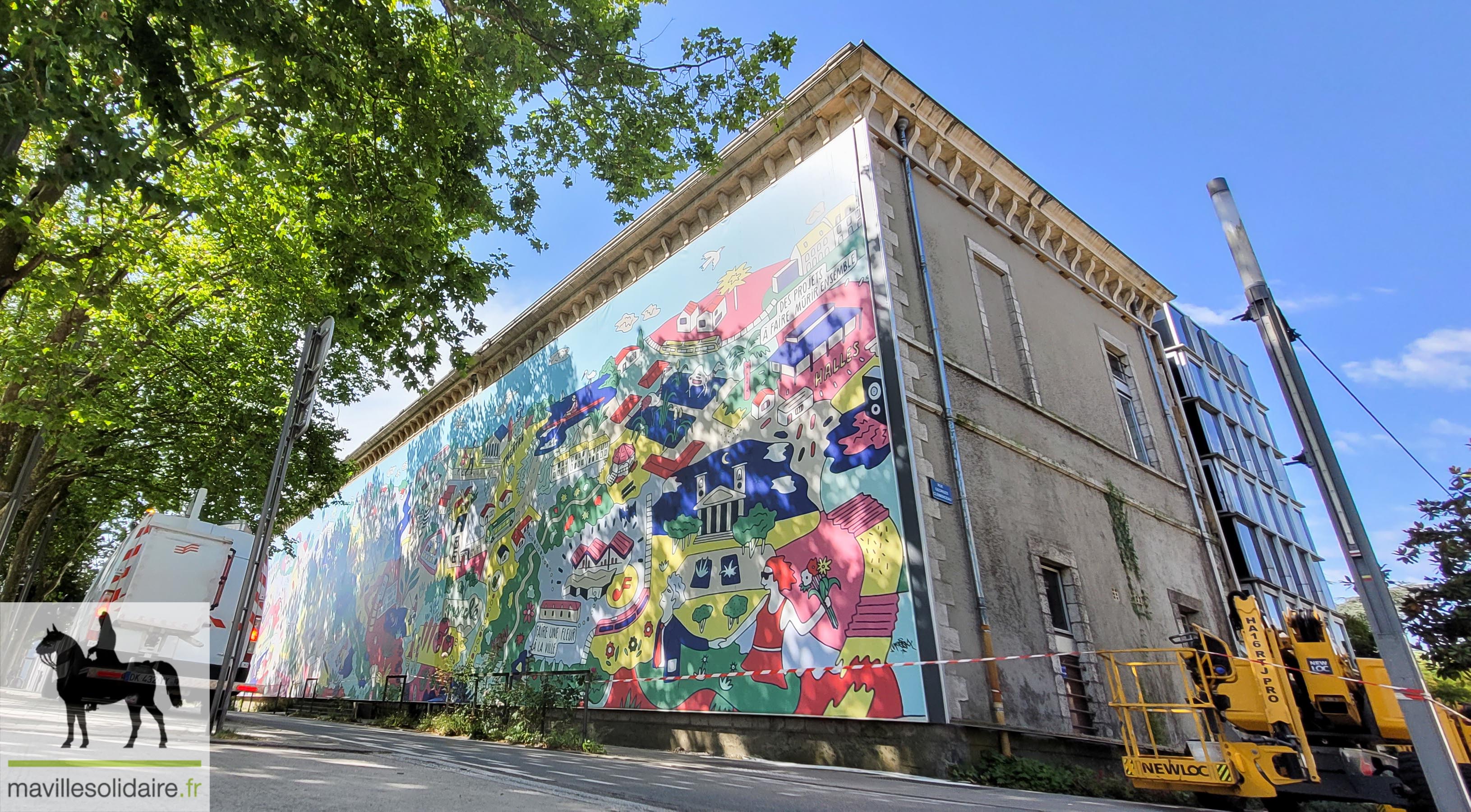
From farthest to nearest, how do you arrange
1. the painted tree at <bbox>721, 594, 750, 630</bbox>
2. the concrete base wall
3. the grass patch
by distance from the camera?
1. the painted tree at <bbox>721, 594, 750, 630</bbox>
2. the concrete base wall
3. the grass patch

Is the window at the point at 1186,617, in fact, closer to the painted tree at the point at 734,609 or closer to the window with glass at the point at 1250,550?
the window with glass at the point at 1250,550

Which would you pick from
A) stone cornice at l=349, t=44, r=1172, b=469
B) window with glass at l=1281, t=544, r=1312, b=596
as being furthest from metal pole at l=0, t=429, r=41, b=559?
window with glass at l=1281, t=544, r=1312, b=596

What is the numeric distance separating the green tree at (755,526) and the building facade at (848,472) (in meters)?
0.03

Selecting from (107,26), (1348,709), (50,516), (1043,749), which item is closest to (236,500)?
(50,516)

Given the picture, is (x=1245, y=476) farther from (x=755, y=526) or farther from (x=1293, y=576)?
(x=755, y=526)

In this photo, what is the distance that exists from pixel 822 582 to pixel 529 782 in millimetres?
5530

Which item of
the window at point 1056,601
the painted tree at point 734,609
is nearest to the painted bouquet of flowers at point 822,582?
the painted tree at point 734,609

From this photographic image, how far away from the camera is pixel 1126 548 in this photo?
1309cm

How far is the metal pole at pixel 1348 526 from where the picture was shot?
14.9 ft

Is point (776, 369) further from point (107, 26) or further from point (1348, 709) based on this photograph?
point (107, 26)

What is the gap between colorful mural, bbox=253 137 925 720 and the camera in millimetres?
9523

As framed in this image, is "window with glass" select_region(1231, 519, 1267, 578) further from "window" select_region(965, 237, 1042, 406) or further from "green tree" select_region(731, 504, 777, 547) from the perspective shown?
"green tree" select_region(731, 504, 777, 547)

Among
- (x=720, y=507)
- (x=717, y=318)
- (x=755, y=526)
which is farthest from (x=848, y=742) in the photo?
(x=717, y=318)

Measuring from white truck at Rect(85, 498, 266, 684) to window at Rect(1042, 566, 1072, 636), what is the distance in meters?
11.3
